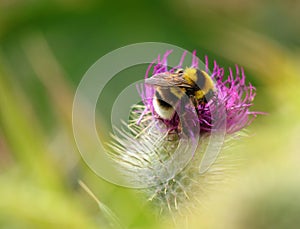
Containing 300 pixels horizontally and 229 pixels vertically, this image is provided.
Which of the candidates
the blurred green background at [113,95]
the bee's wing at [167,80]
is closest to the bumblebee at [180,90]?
the bee's wing at [167,80]

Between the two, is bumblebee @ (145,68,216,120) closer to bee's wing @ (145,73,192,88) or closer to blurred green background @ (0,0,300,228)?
bee's wing @ (145,73,192,88)

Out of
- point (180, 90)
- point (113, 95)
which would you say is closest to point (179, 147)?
point (180, 90)

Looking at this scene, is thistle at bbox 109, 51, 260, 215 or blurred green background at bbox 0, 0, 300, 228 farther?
thistle at bbox 109, 51, 260, 215

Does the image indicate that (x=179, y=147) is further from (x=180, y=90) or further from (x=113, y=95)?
(x=113, y=95)

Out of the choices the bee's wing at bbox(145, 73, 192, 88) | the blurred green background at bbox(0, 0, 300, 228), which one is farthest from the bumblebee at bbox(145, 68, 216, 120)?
the blurred green background at bbox(0, 0, 300, 228)

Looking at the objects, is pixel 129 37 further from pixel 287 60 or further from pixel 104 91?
pixel 287 60

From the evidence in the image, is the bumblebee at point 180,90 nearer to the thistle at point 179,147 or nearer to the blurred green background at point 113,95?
the thistle at point 179,147
